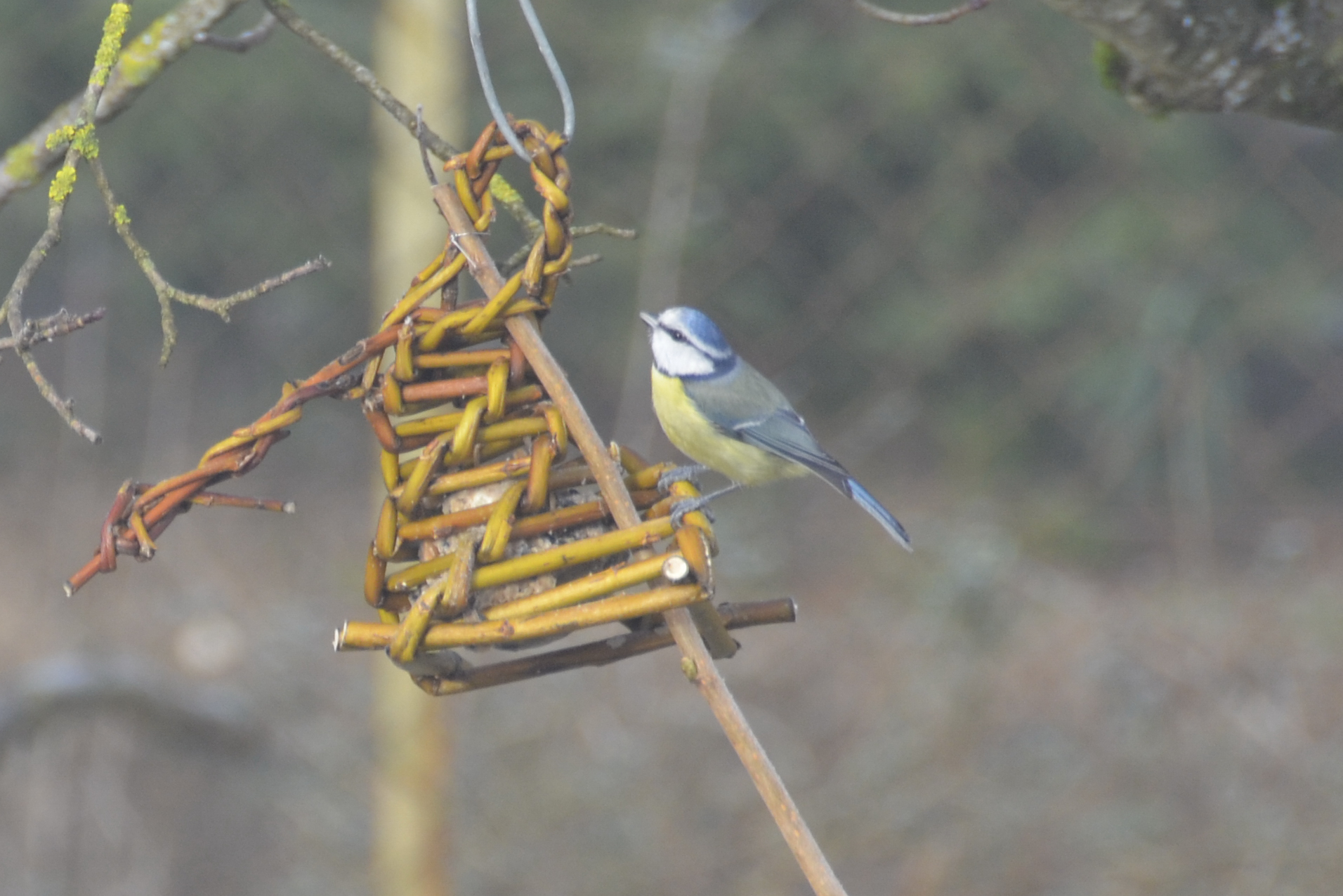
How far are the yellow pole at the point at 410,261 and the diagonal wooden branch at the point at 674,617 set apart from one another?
5.48ft

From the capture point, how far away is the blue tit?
2168mm

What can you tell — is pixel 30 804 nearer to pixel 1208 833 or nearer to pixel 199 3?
pixel 199 3

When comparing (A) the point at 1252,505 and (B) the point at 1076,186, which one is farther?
(B) the point at 1076,186

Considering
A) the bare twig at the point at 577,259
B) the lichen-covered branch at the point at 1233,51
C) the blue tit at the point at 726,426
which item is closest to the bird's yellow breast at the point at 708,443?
the blue tit at the point at 726,426

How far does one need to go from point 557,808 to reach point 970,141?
2763 millimetres

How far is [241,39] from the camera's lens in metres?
1.61

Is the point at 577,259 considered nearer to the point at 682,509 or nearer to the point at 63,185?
the point at 682,509

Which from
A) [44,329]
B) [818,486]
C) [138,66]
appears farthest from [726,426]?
[818,486]

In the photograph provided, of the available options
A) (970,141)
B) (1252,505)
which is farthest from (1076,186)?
(1252,505)

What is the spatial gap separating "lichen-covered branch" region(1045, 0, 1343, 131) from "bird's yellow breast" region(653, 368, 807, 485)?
0.93 m

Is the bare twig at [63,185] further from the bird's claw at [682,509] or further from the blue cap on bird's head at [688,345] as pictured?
the blue cap on bird's head at [688,345]

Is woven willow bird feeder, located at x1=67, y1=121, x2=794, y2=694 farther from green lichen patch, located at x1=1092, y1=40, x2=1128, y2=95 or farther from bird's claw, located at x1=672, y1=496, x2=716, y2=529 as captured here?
green lichen patch, located at x1=1092, y1=40, x2=1128, y2=95

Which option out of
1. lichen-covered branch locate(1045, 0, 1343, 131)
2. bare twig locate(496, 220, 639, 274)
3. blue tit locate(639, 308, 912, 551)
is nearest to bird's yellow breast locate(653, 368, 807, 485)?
blue tit locate(639, 308, 912, 551)

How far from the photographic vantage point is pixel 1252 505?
4.44 meters
